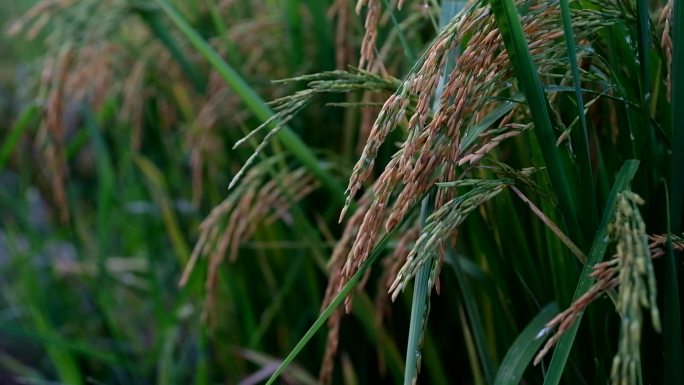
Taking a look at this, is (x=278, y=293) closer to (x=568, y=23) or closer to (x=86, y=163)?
(x=568, y=23)

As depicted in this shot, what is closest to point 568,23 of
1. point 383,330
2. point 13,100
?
point 383,330

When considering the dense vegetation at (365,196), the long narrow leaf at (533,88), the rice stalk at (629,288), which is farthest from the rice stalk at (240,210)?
the rice stalk at (629,288)

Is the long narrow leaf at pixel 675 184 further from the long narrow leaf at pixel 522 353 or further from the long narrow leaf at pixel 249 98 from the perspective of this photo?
the long narrow leaf at pixel 249 98

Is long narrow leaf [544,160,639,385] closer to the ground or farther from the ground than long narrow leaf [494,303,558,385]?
farther from the ground

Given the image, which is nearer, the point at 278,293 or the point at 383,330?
the point at 383,330

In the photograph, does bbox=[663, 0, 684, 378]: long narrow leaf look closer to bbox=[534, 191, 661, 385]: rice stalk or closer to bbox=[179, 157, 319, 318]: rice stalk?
bbox=[534, 191, 661, 385]: rice stalk

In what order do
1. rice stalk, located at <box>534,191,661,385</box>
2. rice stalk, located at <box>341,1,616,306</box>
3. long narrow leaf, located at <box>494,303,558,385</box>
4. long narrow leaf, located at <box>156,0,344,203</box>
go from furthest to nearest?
long narrow leaf, located at <box>156,0,344,203</box> < long narrow leaf, located at <box>494,303,558,385</box> < rice stalk, located at <box>341,1,616,306</box> < rice stalk, located at <box>534,191,661,385</box>

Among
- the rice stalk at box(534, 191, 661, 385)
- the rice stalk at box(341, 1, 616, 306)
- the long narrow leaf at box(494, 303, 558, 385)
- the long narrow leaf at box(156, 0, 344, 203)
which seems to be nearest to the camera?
the rice stalk at box(534, 191, 661, 385)

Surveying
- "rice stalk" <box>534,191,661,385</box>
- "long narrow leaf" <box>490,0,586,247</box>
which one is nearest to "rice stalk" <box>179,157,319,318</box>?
"long narrow leaf" <box>490,0,586,247</box>
